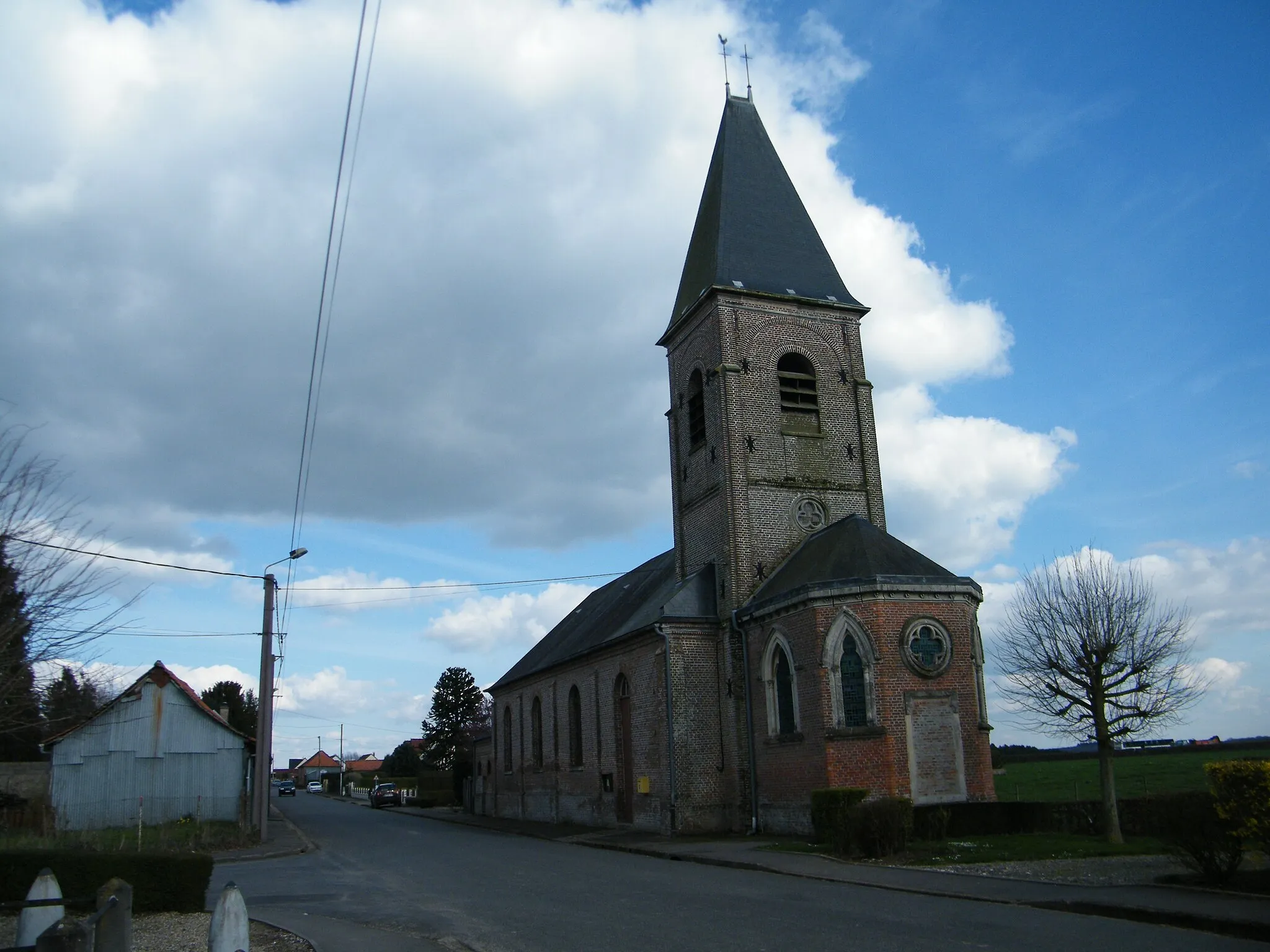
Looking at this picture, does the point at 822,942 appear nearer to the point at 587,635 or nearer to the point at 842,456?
the point at 842,456

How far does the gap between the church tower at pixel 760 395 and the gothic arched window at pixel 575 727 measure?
6.75 m

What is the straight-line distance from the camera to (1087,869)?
14188mm

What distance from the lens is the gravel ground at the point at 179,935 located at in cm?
958

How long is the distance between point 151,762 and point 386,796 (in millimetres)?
26083

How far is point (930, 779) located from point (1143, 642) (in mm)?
5222

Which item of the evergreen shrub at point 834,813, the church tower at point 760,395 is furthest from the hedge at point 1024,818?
the church tower at point 760,395

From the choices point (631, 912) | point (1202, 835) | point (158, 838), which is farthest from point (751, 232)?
point (158, 838)

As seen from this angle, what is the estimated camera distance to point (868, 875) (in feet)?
47.5

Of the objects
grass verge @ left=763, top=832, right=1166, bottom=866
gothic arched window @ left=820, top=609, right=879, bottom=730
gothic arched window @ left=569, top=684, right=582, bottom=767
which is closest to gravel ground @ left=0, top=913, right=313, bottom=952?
grass verge @ left=763, top=832, right=1166, bottom=866

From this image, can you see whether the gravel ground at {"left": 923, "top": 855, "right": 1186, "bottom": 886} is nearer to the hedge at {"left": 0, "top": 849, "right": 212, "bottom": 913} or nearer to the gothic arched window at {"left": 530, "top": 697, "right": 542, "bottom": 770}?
the hedge at {"left": 0, "top": 849, "right": 212, "bottom": 913}

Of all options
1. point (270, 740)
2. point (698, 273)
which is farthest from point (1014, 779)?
point (270, 740)

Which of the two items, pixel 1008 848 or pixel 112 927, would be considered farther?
pixel 1008 848

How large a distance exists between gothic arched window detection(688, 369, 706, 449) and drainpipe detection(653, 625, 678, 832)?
5.67 meters

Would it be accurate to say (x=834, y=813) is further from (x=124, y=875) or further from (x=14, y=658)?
(x=14, y=658)
